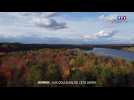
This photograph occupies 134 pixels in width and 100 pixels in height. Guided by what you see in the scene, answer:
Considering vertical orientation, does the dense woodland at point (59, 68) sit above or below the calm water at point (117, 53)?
below

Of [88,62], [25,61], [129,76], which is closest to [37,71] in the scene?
[25,61]

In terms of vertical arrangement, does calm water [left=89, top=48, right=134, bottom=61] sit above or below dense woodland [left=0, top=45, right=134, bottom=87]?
above

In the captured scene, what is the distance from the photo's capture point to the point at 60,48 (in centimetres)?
674

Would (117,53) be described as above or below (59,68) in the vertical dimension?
above

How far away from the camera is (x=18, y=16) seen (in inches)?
264

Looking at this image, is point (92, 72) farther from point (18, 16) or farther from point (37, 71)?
point (18, 16)

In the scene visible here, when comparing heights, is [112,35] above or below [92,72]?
above

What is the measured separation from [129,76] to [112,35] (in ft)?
1.65

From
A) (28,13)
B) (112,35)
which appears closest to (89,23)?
(112,35)
